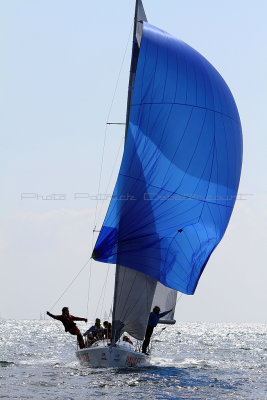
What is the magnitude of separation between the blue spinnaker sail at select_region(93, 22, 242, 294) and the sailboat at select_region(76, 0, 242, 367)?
3 centimetres

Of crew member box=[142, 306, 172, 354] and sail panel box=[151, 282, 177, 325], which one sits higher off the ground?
sail panel box=[151, 282, 177, 325]

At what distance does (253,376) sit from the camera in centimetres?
2197

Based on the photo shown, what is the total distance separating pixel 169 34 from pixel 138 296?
8291 millimetres

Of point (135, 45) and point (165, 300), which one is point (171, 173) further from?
point (165, 300)

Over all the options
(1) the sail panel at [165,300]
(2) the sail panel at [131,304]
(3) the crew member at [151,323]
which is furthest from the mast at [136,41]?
(3) the crew member at [151,323]

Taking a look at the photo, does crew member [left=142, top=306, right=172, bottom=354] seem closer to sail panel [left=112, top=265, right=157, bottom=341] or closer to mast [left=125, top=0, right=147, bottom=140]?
sail panel [left=112, top=265, right=157, bottom=341]

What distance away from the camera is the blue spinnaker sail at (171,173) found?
67.8 ft

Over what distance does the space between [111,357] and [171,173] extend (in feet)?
18.5

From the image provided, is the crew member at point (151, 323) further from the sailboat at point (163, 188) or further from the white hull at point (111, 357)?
the white hull at point (111, 357)

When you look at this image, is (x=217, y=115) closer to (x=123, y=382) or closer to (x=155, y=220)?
(x=155, y=220)

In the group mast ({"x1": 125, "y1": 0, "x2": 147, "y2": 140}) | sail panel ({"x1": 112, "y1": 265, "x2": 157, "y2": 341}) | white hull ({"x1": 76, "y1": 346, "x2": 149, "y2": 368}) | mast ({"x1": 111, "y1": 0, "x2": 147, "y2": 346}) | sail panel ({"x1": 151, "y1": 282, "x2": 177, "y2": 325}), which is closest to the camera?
white hull ({"x1": 76, "y1": 346, "x2": 149, "y2": 368})

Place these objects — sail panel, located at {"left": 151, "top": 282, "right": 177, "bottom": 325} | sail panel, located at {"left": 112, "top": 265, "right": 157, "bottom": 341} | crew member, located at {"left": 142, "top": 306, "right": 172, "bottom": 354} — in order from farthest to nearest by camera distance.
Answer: sail panel, located at {"left": 151, "top": 282, "right": 177, "bottom": 325} < crew member, located at {"left": 142, "top": 306, "right": 172, "bottom": 354} < sail panel, located at {"left": 112, "top": 265, "right": 157, "bottom": 341}

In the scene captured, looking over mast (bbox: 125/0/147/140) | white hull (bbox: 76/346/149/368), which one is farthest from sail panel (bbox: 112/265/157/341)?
mast (bbox: 125/0/147/140)

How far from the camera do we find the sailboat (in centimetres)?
2064
